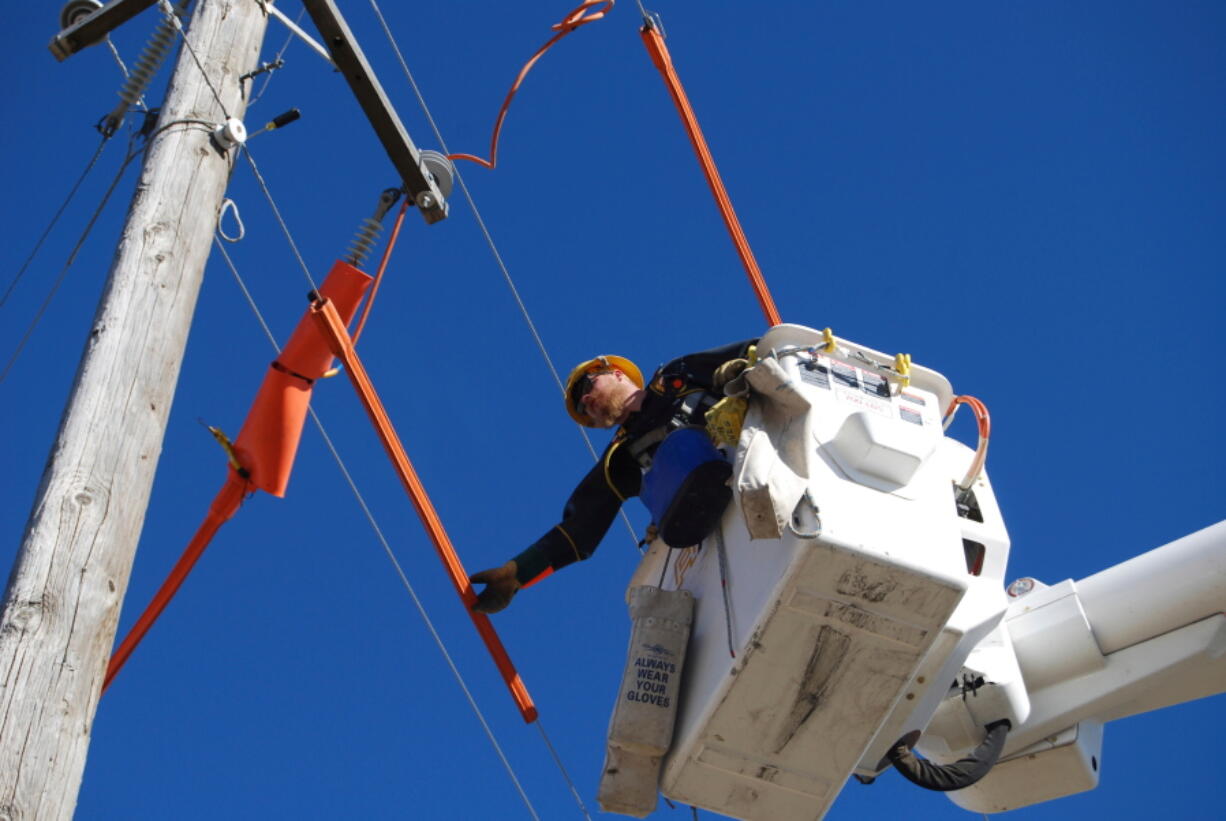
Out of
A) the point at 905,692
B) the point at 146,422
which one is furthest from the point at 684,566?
the point at 146,422

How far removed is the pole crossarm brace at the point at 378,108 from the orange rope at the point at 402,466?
64 centimetres

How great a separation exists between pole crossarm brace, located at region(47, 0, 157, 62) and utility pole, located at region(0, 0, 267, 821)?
0.52 m

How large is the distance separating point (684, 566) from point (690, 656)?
0.38m

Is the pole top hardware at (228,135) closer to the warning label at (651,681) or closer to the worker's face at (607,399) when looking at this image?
the worker's face at (607,399)

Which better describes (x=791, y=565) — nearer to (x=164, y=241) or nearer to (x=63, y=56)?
(x=164, y=241)

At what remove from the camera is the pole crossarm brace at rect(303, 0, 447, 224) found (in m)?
5.27

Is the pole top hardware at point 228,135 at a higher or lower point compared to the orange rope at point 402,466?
higher

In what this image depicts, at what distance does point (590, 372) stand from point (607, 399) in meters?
0.22

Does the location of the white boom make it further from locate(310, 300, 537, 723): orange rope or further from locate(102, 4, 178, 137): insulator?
locate(102, 4, 178, 137): insulator

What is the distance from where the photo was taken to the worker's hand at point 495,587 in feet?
17.1

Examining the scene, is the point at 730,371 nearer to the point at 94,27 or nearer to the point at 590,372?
the point at 590,372

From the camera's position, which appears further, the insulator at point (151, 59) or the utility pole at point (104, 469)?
the insulator at point (151, 59)

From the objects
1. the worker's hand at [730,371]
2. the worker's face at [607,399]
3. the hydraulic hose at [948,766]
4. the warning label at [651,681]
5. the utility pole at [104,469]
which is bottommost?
the hydraulic hose at [948,766]

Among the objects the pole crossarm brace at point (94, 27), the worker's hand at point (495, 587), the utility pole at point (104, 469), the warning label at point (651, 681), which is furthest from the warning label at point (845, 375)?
the pole crossarm brace at point (94, 27)
